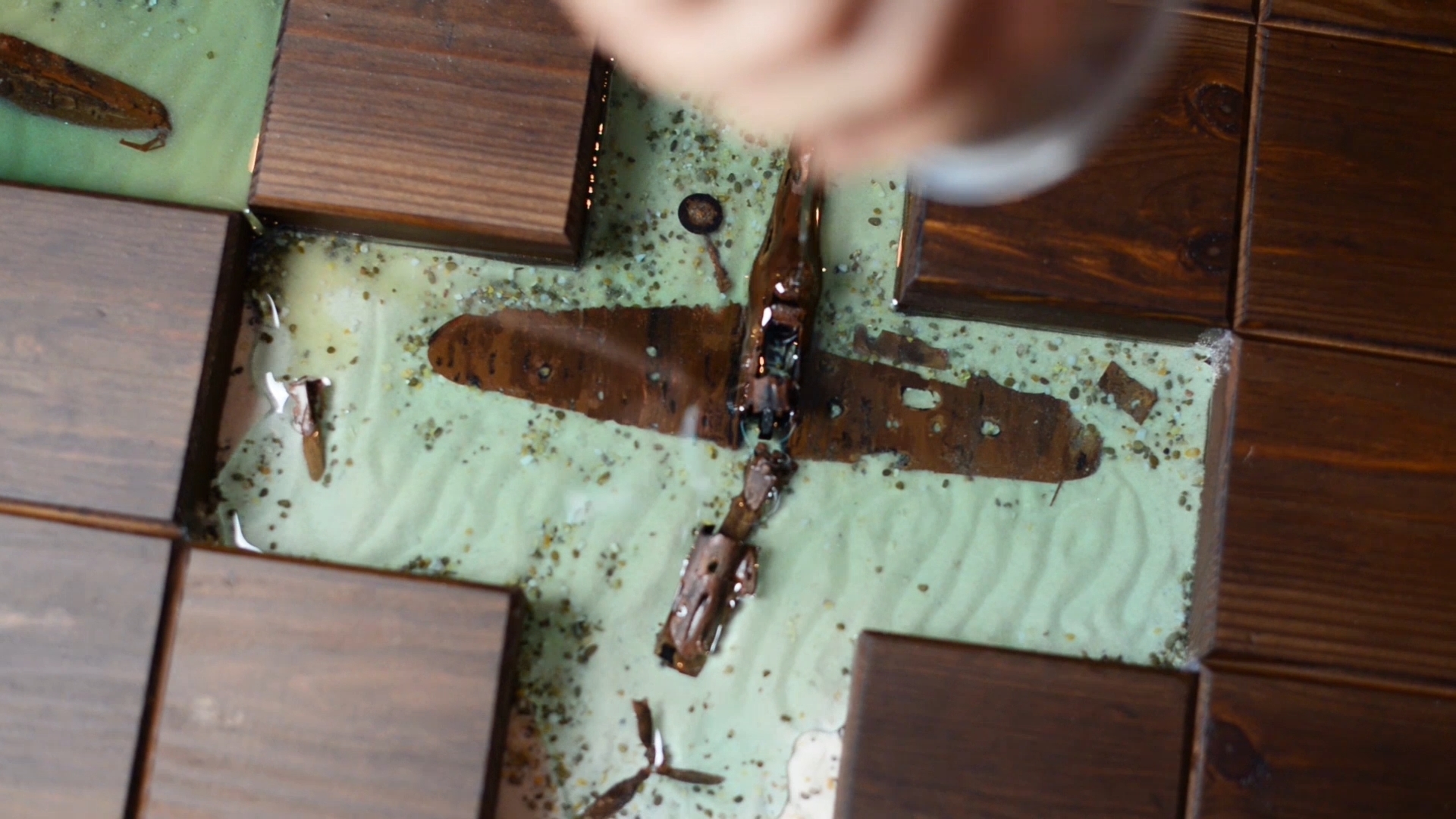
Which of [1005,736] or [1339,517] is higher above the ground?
[1339,517]

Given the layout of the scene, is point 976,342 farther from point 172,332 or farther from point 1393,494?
point 172,332

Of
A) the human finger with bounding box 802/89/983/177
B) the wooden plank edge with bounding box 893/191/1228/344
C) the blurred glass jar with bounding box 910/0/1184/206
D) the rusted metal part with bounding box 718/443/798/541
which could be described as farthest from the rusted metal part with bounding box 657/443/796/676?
A: the human finger with bounding box 802/89/983/177

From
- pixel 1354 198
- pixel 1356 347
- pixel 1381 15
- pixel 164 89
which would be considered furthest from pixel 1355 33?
pixel 164 89

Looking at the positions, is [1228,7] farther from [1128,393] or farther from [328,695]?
[328,695]

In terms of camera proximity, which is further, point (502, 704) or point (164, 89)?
point (164, 89)

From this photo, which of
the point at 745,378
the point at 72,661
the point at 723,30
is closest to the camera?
the point at 723,30

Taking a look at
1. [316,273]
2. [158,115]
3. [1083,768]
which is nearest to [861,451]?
[1083,768]

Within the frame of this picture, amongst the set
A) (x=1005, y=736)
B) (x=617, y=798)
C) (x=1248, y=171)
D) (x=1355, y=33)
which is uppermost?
(x=1355, y=33)
